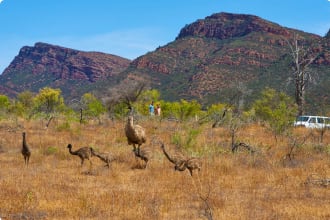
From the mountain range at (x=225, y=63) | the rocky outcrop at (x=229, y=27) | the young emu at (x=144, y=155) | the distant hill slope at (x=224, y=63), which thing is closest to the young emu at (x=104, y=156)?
the young emu at (x=144, y=155)

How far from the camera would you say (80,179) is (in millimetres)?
10625

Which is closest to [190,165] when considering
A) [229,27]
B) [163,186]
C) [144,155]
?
[163,186]

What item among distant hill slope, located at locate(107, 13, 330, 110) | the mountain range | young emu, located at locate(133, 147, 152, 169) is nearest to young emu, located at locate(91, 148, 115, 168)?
young emu, located at locate(133, 147, 152, 169)

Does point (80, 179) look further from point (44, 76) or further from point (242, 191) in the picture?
point (44, 76)

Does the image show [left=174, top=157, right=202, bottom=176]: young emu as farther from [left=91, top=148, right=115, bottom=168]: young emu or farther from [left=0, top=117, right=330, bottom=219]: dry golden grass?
[left=91, top=148, right=115, bottom=168]: young emu

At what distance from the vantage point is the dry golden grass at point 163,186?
7.52m

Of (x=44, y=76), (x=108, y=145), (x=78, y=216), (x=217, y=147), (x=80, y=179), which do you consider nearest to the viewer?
(x=78, y=216)

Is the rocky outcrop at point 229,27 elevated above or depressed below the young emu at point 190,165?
above

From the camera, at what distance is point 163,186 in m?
9.79

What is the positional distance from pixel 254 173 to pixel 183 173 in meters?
1.86

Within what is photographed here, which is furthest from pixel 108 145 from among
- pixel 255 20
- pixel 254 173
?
pixel 255 20

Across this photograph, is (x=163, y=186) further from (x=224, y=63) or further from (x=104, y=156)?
(x=224, y=63)

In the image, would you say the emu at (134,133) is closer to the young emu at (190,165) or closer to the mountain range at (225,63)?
the young emu at (190,165)

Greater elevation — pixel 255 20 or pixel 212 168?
pixel 255 20
